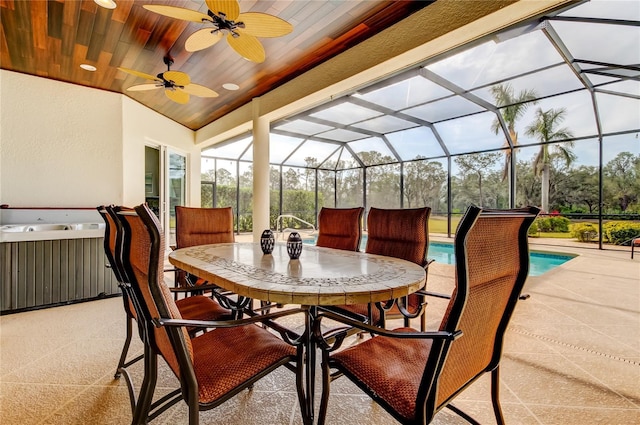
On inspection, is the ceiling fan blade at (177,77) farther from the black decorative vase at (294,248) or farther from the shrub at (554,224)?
the shrub at (554,224)

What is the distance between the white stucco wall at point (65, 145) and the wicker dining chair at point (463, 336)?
450 centimetres

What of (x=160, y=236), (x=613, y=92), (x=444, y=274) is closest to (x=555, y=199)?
(x=613, y=92)

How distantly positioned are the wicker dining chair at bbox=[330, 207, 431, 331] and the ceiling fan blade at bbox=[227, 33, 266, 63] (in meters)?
1.65

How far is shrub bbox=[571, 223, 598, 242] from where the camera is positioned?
727 cm

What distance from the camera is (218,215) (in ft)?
9.78

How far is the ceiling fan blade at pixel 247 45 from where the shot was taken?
7.53 ft

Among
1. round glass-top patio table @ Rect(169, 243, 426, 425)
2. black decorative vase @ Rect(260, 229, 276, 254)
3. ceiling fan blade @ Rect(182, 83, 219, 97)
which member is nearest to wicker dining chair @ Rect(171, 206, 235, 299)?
round glass-top patio table @ Rect(169, 243, 426, 425)

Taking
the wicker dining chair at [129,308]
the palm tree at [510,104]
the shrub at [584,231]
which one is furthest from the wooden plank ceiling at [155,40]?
the shrub at [584,231]

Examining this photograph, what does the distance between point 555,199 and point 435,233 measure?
3.04 m

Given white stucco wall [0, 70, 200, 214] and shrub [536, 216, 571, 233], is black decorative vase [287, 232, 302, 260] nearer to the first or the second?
white stucco wall [0, 70, 200, 214]

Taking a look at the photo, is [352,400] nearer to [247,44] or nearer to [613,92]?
[247,44]

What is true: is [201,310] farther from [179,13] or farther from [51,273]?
[51,273]

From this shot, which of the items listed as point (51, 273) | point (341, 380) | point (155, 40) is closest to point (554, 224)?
point (341, 380)

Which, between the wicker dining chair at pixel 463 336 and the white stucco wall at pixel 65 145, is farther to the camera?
the white stucco wall at pixel 65 145
